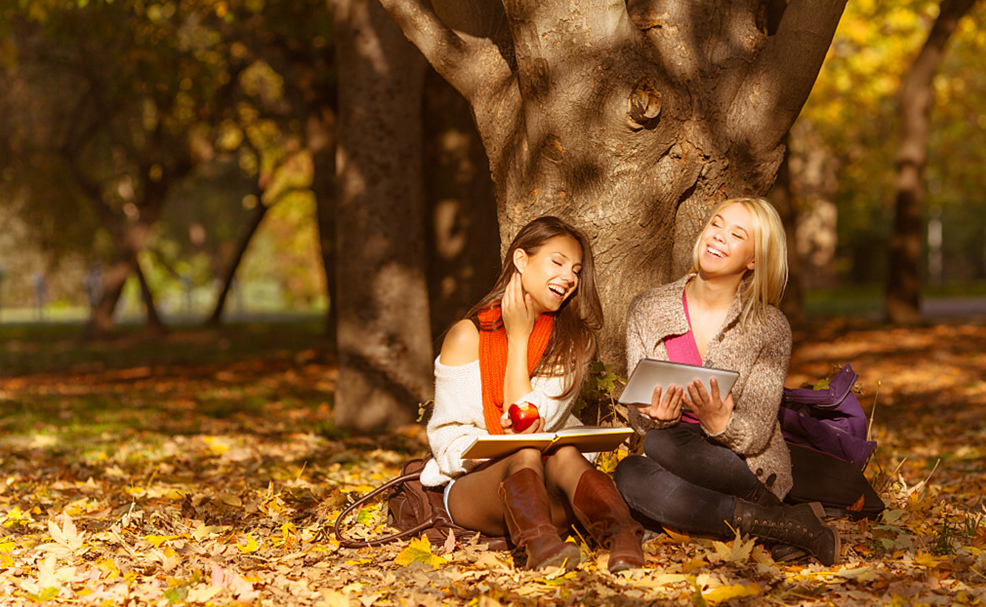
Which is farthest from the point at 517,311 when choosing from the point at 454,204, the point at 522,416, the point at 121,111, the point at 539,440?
the point at 121,111

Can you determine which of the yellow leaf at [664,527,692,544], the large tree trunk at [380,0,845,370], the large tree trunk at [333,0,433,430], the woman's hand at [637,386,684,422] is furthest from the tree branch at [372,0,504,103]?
the large tree trunk at [333,0,433,430]

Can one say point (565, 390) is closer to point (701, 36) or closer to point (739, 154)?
point (739, 154)

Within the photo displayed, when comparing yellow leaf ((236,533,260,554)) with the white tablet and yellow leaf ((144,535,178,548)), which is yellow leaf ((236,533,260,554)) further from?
the white tablet

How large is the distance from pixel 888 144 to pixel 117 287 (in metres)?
18.2

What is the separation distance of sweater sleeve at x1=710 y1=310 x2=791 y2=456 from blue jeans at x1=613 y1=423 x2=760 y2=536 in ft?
0.27

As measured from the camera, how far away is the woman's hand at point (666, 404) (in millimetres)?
3643

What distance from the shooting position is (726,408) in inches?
145

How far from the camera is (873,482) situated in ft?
15.2

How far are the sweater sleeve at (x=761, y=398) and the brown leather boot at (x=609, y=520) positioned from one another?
1.54 ft

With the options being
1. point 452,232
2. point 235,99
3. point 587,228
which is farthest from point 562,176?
point 235,99

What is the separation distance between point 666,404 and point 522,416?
55cm

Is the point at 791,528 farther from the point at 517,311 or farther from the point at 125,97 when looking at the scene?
the point at 125,97

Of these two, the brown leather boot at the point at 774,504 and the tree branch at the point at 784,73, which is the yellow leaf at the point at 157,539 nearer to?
the brown leather boot at the point at 774,504

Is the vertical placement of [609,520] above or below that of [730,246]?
below
